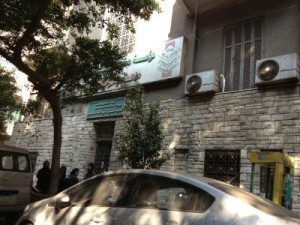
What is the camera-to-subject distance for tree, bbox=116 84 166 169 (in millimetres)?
9891

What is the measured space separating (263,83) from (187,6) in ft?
13.8

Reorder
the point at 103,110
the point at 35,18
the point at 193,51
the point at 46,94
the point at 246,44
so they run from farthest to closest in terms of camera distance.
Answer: the point at 103,110
the point at 193,51
the point at 246,44
the point at 46,94
the point at 35,18

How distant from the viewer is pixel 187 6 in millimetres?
12562

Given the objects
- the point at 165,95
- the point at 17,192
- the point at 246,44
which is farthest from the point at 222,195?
the point at 165,95

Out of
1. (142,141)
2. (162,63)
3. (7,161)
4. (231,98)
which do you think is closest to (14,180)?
(7,161)

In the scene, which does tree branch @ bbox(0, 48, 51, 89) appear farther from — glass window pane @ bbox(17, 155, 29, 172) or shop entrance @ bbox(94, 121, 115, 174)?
shop entrance @ bbox(94, 121, 115, 174)

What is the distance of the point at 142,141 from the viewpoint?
9914mm

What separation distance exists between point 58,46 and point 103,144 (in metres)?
4.46

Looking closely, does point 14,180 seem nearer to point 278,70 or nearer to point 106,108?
point 106,108

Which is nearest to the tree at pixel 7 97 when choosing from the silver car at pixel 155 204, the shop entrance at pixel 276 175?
the shop entrance at pixel 276 175

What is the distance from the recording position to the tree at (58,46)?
9.87 meters

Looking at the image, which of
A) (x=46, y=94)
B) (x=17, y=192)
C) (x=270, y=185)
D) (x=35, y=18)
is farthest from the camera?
(x=46, y=94)

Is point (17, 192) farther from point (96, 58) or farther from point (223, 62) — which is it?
Result: point (223, 62)

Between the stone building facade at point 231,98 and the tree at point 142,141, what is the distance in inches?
60.1
